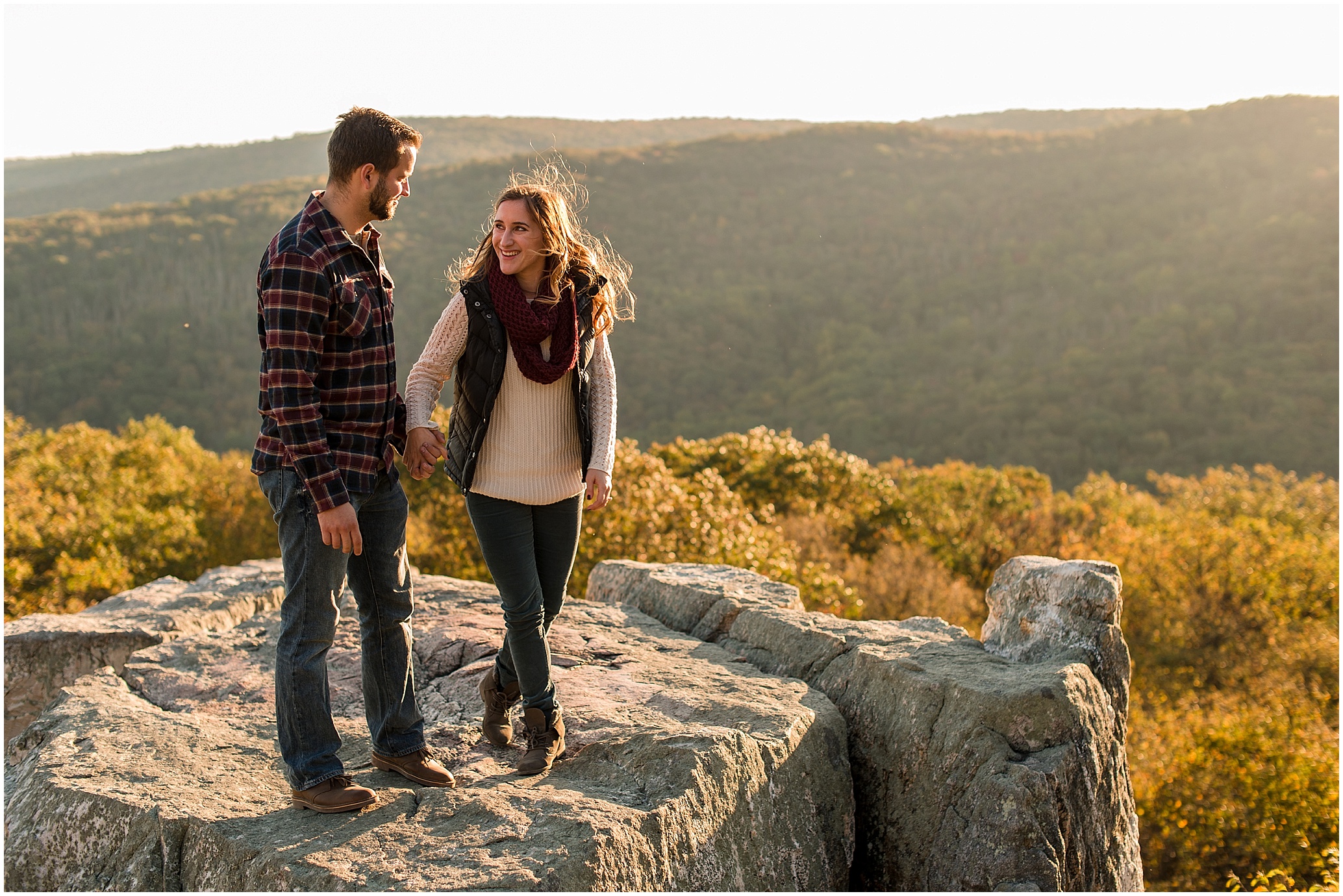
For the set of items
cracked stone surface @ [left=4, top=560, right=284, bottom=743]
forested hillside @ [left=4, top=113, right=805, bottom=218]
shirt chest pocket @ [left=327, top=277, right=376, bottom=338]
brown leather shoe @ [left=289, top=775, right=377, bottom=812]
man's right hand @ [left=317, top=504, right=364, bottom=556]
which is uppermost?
forested hillside @ [left=4, top=113, right=805, bottom=218]

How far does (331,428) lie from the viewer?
130 inches

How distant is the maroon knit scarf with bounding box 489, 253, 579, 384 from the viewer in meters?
3.51

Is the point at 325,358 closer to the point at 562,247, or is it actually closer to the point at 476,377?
the point at 476,377

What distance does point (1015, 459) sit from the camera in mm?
48156

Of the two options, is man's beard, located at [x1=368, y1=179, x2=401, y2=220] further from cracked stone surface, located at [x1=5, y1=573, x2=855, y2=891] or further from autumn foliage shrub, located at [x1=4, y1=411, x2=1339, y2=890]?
autumn foliage shrub, located at [x1=4, y1=411, x2=1339, y2=890]

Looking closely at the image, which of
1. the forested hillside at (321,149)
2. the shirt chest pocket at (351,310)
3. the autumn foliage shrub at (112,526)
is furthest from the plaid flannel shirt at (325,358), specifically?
the forested hillside at (321,149)

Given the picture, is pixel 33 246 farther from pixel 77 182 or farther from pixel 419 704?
pixel 419 704

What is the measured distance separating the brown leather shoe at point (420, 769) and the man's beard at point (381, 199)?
2034 millimetres

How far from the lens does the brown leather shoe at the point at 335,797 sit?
136 inches

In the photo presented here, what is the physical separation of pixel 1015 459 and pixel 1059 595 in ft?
150

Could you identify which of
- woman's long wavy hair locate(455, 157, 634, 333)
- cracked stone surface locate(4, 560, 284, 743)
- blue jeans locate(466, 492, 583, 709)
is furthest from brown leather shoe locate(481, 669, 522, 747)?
cracked stone surface locate(4, 560, 284, 743)

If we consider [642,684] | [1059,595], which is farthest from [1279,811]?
[642,684]

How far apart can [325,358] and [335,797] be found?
1556 millimetres

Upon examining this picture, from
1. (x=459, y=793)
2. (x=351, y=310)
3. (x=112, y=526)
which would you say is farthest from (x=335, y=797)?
(x=112, y=526)
